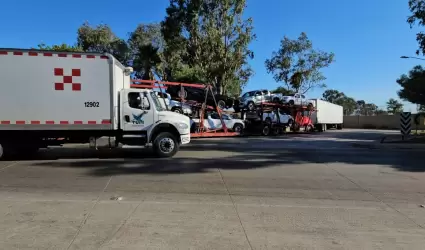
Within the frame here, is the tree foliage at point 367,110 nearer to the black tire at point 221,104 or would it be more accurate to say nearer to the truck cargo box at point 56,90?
the black tire at point 221,104

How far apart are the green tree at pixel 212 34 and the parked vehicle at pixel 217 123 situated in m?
8.27

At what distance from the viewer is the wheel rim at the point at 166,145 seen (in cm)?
1370

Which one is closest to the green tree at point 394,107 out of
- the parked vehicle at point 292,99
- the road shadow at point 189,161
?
the parked vehicle at point 292,99

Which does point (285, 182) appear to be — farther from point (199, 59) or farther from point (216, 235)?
Result: point (199, 59)

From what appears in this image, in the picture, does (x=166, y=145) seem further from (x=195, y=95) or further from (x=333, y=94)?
(x=333, y=94)

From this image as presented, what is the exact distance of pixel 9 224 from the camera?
575 centimetres

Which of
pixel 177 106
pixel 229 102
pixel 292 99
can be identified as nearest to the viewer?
pixel 177 106

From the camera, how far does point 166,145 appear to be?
1375cm

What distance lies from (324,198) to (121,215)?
401 cm

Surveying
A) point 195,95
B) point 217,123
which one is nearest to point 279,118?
point 217,123

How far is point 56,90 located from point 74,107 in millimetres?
757

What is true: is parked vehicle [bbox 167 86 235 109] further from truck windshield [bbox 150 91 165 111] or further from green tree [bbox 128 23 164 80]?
green tree [bbox 128 23 164 80]

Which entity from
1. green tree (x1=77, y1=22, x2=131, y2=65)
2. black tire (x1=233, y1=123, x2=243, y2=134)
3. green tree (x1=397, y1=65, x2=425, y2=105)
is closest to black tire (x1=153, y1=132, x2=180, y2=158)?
black tire (x1=233, y1=123, x2=243, y2=134)

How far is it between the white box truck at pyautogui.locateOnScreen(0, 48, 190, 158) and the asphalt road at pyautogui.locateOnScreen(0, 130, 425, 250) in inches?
40.5
